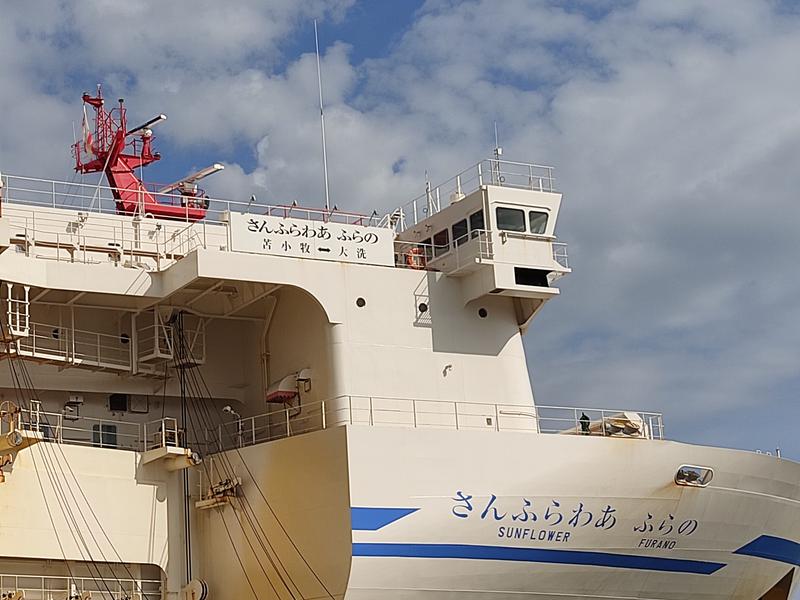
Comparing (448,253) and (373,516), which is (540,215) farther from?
(373,516)

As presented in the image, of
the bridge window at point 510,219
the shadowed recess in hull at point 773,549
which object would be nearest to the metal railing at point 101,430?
the bridge window at point 510,219

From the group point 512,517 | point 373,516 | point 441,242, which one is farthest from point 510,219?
point 373,516

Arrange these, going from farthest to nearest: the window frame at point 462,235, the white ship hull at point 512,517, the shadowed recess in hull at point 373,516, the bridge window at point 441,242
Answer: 1. the bridge window at point 441,242
2. the window frame at point 462,235
3. the white ship hull at point 512,517
4. the shadowed recess in hull at point 373,516

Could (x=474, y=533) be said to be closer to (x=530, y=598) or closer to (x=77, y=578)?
(x=530, y=598)

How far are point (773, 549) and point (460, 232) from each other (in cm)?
915

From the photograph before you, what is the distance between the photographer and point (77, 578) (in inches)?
931

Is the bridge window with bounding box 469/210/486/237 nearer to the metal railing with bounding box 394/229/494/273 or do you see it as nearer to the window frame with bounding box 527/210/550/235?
the metal railing with bounding box 394/229/494/273

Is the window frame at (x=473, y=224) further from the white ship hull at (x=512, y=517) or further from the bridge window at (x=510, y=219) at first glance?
the white ship hull at (x=512, y=517)

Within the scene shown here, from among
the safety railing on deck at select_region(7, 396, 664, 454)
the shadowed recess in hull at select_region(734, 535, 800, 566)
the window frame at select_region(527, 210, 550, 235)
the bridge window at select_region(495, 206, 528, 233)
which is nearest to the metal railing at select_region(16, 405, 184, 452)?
the safety railing on deck at select_region(7, 396, 664, 454)

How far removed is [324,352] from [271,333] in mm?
1989

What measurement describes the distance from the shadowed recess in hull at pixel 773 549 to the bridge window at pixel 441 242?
340 inches

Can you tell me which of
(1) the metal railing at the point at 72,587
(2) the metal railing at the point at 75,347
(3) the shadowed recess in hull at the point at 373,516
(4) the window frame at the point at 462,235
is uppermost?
(4) the window frame at the point at 462,235

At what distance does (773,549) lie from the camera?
90.8 feet

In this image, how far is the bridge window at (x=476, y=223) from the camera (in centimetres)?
2820
